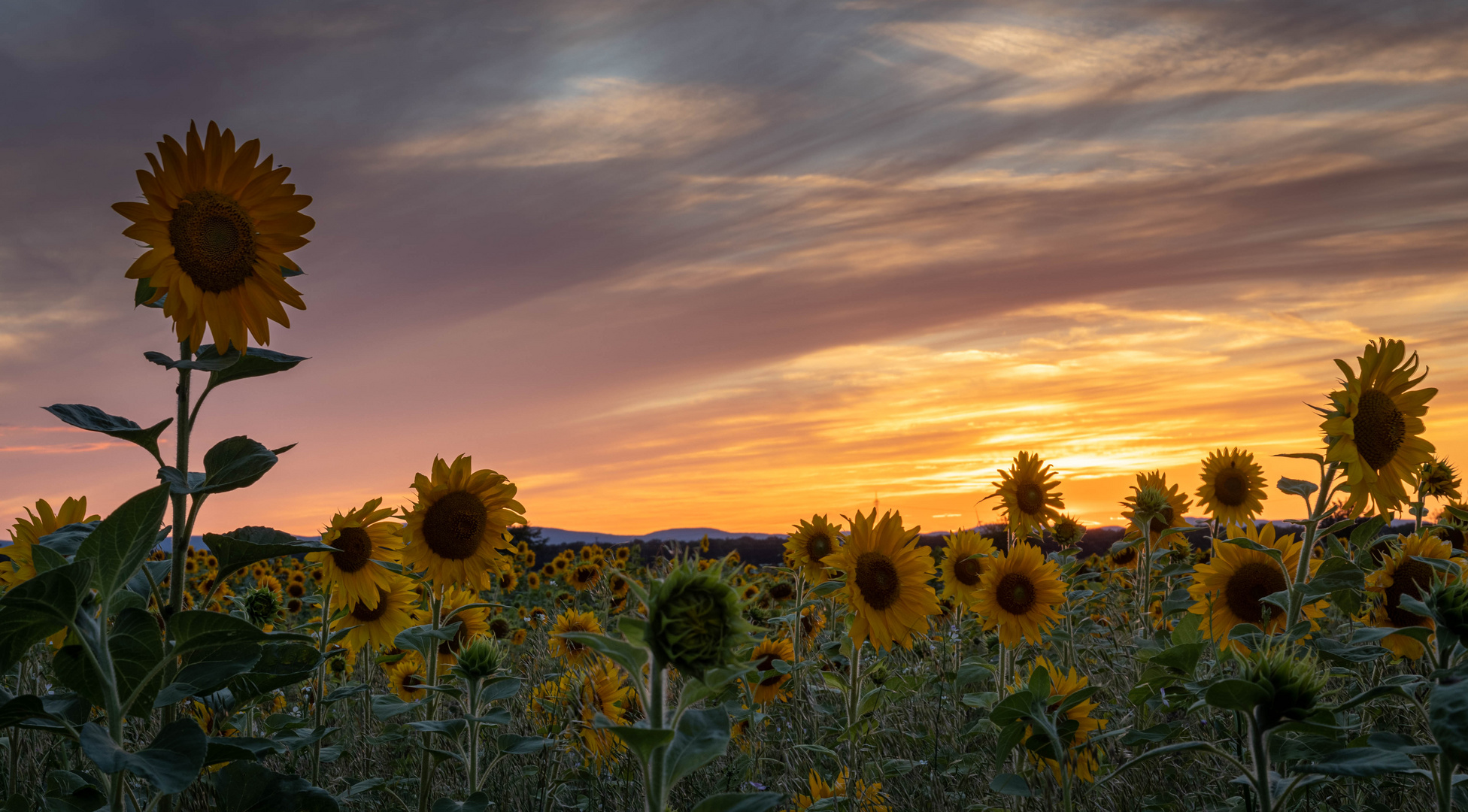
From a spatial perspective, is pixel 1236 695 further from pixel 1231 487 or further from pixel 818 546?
pixel 1231 487

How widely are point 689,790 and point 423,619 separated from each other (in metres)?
2.15

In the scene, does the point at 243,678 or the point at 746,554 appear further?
the point at 746,554

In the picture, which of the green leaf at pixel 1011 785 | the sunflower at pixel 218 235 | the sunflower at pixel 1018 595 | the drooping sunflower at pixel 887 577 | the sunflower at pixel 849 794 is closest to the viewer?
the sunflower at pixel 218 235

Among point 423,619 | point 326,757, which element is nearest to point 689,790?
point 326,757

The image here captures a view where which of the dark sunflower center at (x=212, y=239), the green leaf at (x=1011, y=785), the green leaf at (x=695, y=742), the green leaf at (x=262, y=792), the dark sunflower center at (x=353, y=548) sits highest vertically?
the dark sunflower center at (x=212, y=239)

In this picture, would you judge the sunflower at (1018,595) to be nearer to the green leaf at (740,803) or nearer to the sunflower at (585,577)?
the green leaf at (740,803)

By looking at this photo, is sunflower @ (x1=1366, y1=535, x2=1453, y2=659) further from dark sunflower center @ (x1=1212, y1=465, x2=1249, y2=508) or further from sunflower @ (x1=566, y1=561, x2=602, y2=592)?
sunflower @ (x1=566, y1=561, x2=602, y2=592)

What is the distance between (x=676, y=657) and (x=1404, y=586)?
15.3 ft

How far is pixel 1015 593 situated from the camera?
533cm

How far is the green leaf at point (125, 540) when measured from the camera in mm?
1947

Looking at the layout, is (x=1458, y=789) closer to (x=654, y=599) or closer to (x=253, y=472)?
(x=654, y=599)

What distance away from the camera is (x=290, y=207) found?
286cm

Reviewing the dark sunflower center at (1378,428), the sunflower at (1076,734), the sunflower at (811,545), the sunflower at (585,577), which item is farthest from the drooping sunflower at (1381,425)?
the sunflower at (585,577)

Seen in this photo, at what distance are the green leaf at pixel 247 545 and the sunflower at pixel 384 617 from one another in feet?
9.06
